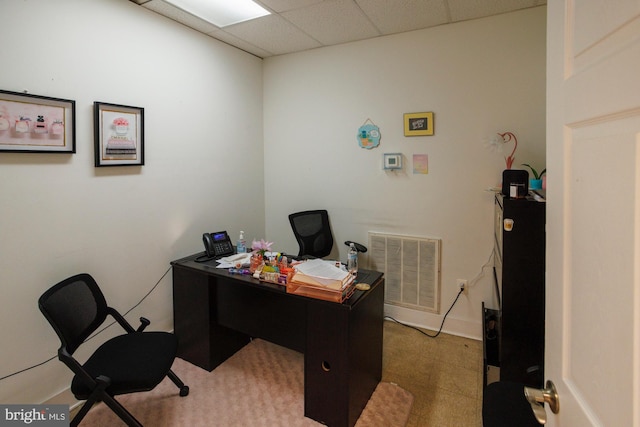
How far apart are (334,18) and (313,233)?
1845 mm

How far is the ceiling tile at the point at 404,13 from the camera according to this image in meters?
2.37

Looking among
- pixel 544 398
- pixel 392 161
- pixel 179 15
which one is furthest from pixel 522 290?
pixel 179 15

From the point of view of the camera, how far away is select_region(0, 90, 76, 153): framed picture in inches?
68.2

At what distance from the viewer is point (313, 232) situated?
3.22 meters

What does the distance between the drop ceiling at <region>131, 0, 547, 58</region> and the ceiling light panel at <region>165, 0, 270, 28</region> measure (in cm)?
5

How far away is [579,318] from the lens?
2.34 ft

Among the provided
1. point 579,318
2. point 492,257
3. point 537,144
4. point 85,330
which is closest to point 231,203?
point 85,330

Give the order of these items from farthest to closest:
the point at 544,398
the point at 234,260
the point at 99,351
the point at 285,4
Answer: the point at 234,260
the point at 285,4
the point at 99,351
the point at 544,398

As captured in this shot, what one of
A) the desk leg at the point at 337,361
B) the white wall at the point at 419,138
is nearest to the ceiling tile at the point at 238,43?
the white wall at the point at 419,138

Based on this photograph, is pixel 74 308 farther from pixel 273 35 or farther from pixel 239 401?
pixel 273 35

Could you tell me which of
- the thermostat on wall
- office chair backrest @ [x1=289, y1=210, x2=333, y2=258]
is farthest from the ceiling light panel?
office chair backrest @ [x1=289, y1=210, x2=333, y2=258]

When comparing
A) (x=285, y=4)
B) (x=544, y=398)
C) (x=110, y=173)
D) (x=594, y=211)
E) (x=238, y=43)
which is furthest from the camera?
(x=238, y=43)

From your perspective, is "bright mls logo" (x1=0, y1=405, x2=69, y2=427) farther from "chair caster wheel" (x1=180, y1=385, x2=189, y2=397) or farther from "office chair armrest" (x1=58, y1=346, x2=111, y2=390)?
"chair caster wheel" (x1=180, y1=385, x2=189, y2=397)

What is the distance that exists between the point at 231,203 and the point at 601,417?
9.96 ft
